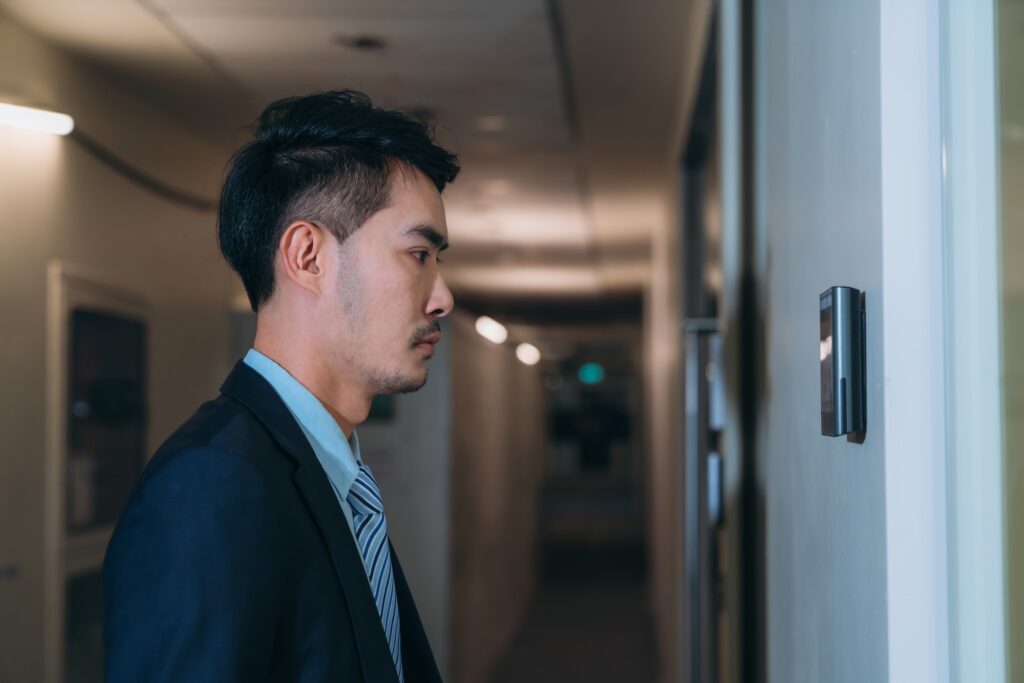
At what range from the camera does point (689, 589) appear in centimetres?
268

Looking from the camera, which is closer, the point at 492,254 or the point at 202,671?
the point at 202,671

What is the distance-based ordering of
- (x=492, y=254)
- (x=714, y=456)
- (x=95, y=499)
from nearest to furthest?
(x=714, y=456) → (x=95, y=499) → (x=492, y=254)

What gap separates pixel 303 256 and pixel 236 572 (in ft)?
1.51

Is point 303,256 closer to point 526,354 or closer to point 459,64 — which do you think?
point 459,64

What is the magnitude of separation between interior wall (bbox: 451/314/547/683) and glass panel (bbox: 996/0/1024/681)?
13.5 feet

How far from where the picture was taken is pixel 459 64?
15.4ft

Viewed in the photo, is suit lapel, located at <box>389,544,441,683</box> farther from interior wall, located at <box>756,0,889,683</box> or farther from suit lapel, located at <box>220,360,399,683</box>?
interior wall, located at <box>756,0,889,683</box>

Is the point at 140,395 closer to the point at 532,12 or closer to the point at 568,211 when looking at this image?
the point at 532,12

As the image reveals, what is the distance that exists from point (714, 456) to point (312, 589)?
4.72 ft

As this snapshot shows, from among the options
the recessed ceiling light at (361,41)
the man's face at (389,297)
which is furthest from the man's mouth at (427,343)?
the recessed ceiling light at (361,41)

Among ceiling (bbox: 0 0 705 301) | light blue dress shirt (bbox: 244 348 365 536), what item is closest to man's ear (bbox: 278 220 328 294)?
light blue dress shirt (bbox: 244 348 365 536)

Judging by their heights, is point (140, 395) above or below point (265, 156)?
below

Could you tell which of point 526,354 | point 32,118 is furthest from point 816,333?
point 526,354

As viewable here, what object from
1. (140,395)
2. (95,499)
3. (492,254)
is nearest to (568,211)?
(492,254)
